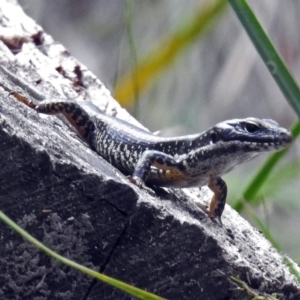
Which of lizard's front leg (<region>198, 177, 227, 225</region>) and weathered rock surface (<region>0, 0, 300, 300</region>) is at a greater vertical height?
weathered rock surface (<region>0, 0, 300, 300</region>)

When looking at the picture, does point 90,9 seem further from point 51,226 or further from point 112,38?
point 51,226

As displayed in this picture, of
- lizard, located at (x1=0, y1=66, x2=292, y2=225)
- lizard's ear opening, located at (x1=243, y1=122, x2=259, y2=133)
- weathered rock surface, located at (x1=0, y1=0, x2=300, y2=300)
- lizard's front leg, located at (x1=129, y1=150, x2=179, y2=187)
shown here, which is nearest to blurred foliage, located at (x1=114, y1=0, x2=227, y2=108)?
lizard, located at (x1=0, y1=66, x2=292, y2=225)

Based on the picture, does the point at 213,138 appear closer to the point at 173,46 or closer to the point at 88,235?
the point at 173,46

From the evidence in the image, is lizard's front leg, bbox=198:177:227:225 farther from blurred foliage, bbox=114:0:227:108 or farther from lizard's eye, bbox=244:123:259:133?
blurred foliage, bbox=114:0:227:108

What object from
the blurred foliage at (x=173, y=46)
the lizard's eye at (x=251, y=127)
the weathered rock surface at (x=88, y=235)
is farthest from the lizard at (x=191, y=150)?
the weathered rock surface at (x=88, y=235)

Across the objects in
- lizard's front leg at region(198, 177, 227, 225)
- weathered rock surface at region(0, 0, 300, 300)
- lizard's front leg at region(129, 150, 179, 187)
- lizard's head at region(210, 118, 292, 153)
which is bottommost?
lizard's front leg at region(198, 177, 227, 225)

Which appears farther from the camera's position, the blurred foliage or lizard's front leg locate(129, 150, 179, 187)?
the blurred foliage

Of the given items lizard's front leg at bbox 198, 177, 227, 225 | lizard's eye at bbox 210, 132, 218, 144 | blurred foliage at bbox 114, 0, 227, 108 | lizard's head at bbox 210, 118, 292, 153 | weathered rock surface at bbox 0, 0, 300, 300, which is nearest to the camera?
weathered rock surface at bbox 0, 0, 300, 300
